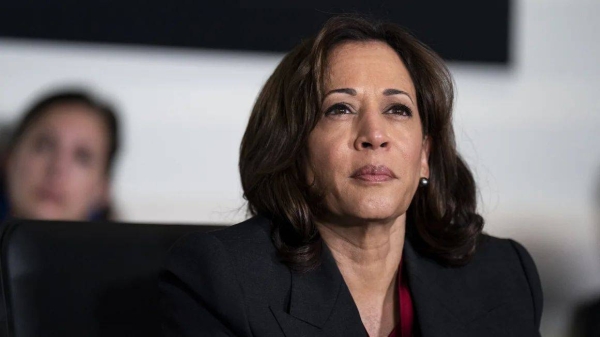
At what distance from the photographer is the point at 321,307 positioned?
167cm

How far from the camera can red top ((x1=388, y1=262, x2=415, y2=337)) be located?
179 centimetres

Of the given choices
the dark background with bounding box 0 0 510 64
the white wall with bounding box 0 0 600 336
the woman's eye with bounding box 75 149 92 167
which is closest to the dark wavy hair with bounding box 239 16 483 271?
the white wall with bounding box 0 0 600 336

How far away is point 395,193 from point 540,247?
1848 mm

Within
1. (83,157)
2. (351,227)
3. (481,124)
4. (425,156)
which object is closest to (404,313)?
(351,227)

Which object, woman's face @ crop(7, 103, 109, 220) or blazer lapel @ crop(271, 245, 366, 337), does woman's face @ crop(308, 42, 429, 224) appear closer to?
blazer lapel @ crop(271, 245, 366, 337)

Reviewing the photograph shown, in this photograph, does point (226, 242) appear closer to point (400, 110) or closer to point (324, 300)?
point (324, 300)

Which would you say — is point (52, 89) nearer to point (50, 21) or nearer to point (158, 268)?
point (50, 21)

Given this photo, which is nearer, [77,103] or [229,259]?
[229,259]

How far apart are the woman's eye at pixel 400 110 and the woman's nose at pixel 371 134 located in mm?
63

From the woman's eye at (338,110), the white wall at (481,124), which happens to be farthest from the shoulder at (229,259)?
the white wall at (481,124)

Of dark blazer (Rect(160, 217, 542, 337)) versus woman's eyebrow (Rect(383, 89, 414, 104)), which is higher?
woman's eyebrow (Rect(383, 89, 414, 104))

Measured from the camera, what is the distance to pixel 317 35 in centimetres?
181

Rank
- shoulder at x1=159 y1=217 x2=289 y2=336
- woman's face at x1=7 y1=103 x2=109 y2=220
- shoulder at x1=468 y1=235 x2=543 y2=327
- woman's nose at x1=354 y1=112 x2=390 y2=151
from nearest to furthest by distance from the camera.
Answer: shoulder at x1=159 y1=217 x2=289 y2=336, woman's nose at x1=354 y1=112 x2=390 y2=151, shoulder at x1=468 y1=235 x2=543 y2=327, woman's face at x1=7 y1=103 x2=109 y2=220

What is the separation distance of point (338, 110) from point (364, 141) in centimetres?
9
